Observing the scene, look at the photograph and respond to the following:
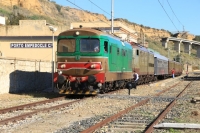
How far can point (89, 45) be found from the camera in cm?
1867

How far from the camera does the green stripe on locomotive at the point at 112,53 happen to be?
60.8 feet

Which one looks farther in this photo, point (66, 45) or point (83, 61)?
point (66, 45)

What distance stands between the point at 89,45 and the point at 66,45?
119 centimetres

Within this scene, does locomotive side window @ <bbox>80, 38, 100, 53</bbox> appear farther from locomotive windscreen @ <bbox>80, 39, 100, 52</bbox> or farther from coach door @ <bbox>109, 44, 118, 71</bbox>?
coach door @ <bbox>109, 44, 118, 71</bbox>

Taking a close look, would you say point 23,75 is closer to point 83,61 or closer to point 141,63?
point 83,61

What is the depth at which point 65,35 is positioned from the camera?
19000 millimetres

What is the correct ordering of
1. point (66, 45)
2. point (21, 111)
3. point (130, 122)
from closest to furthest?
point (130, 122) → point (21, 111) → point (66, 45)

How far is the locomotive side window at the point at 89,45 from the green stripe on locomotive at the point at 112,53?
15 cm

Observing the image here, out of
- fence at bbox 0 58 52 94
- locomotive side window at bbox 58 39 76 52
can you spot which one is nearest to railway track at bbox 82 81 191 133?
locomotive side window at bbox 58 39 76 52

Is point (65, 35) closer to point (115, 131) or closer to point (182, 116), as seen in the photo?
point (182, 116)

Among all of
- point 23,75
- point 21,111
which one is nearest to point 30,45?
point 23,75

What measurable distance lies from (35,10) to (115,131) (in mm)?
108116

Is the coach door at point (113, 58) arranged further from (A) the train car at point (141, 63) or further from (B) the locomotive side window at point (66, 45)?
(A) the train car at point (141, 63)

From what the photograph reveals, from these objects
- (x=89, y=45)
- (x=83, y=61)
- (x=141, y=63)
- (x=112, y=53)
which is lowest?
(x=83, y=61)
